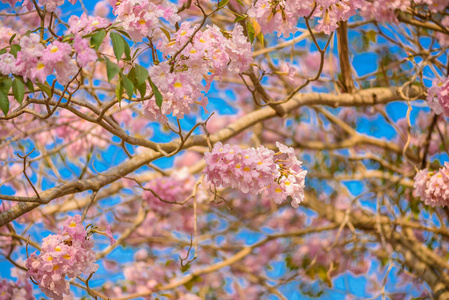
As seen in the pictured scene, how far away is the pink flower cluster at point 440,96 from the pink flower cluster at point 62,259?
1.25 m

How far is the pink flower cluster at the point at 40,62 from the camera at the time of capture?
1.00 meters

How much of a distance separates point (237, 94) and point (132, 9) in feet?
9.51

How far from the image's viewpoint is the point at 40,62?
104 centimetres

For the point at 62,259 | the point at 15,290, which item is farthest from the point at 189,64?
the point at 15,290

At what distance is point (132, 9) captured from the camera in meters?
1.19

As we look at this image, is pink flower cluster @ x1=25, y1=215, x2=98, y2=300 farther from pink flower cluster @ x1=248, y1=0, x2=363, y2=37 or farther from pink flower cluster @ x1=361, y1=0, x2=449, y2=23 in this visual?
pink flower cluster @ x1=361, y1=0, x2=449, y2=23

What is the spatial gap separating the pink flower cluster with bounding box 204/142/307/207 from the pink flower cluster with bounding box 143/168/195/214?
1.30m

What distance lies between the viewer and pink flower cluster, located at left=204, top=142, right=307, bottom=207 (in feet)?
4.19

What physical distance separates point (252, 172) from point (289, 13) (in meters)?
0.52

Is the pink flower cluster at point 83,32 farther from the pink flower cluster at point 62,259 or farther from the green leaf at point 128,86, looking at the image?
the pink flower cluster at point 62,259

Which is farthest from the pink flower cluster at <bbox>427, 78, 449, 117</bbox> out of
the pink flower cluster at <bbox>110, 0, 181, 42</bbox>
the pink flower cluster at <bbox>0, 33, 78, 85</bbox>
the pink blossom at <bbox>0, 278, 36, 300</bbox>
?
the pink blossom at <bbox>0, 278, 36, 300</bbox>

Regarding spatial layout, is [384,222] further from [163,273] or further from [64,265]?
[64,265]

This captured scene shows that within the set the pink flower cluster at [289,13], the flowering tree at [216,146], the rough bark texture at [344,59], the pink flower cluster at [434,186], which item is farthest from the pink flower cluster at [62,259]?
the rough bark texture at [344,59]

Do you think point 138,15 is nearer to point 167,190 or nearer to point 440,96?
point 440,96
